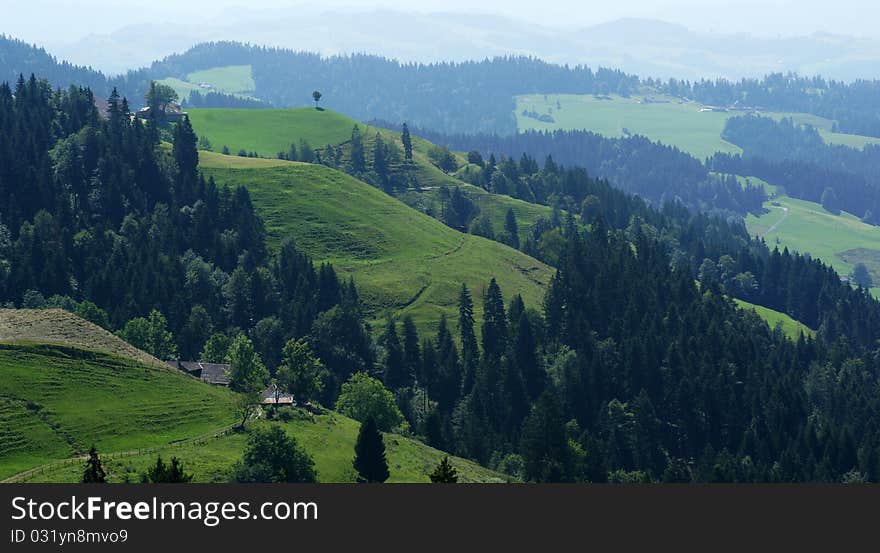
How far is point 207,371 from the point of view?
6014 inches

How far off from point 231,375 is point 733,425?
81.1 meters

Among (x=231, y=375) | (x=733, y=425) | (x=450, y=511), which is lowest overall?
(x=733, y=425)

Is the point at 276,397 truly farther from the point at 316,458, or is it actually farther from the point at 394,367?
the point at 394,367

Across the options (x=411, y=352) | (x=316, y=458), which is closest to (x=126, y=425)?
(x=316, y=458)

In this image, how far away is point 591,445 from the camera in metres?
154

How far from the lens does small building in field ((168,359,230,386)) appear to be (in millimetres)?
148500

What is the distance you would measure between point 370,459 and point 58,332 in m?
46.6

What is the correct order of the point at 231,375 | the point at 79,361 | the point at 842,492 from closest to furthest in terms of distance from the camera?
the point at 842,492 → the point at 79,361 → the point at 231,375

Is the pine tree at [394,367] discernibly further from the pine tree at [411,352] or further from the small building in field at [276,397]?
the small building in field at [276,397]

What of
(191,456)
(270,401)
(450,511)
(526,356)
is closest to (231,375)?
(270,401)

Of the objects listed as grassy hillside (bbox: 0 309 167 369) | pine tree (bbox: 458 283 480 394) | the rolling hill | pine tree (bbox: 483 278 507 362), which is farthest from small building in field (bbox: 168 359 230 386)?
pine tree (bbox: 483 278 507 362)

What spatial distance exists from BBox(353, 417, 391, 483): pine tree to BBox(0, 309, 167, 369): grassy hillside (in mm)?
36303

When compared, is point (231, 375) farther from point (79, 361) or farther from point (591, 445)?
point (591, 445)

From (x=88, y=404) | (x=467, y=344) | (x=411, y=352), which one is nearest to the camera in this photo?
(x=88, y=404)
